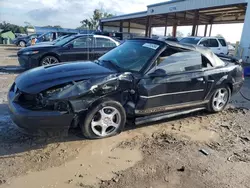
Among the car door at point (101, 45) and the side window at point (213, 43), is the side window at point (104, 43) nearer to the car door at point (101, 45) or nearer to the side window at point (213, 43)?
the car door at point (101, 45)

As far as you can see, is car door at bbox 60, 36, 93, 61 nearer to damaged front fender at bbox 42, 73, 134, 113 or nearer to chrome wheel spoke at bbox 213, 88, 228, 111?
chrome wheel spoke at bbox 213, 88, 228, 111

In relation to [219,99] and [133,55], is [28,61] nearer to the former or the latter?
[133,55]

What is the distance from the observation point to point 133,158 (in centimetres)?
309

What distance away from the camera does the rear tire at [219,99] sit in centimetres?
477

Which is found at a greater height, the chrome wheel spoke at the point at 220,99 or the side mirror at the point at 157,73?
the side mirror at the point at 157,73

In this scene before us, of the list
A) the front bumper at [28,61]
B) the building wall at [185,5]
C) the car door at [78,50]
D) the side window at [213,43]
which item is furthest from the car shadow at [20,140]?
the building wall at [185,5]

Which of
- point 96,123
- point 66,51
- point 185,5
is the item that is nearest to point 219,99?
point 96,123

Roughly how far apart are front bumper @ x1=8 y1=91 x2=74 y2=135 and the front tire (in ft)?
0.98

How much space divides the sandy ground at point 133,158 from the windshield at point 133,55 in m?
1.15

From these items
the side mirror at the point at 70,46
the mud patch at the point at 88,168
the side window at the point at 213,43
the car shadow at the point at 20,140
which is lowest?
the mud patch at the point at 88,168

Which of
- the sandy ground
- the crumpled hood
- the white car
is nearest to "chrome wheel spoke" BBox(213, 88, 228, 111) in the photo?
the sandy ground

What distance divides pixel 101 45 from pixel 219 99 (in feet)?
19.3

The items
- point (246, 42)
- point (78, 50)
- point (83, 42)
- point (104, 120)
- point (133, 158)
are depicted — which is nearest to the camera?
point (133, 158)

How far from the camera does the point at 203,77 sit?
14.2 ft
